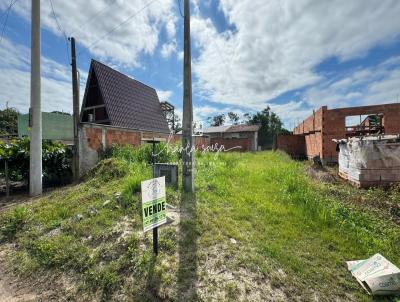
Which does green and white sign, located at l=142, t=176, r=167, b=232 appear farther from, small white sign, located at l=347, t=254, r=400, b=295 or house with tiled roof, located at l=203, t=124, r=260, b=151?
house with tiled roof, located at l=203, t=124, r=260, b=151

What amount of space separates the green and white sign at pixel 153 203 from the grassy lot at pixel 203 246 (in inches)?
18.3

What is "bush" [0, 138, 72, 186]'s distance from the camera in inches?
248

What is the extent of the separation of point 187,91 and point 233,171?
9.72 feet

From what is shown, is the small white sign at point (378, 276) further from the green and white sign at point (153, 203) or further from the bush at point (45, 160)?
the bush at point (45, 160)

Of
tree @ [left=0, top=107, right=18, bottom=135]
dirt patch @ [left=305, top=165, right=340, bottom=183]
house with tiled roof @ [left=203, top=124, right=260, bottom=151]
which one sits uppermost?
tree @ [left=0, top=107, right=18, bottom=135]

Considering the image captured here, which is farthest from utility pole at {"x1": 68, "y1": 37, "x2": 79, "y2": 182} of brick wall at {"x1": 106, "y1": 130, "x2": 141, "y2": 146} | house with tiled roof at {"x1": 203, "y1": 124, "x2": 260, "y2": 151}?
house with tiled roof at {"x1": 203, "y1": 124, "x2": 260, "y2": 151}

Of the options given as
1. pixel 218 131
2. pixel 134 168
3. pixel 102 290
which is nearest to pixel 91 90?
pixel 134 168

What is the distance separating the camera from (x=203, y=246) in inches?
110

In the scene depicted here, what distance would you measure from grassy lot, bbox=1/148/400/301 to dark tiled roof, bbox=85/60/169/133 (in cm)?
853

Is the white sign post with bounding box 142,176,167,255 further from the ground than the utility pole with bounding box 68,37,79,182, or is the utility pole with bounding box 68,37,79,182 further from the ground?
the utility pole with bounding box 68,37,79,182

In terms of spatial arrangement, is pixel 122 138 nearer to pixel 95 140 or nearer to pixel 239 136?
pixel 95 140

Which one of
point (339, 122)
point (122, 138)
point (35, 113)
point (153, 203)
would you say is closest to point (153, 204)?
point (153, 203)

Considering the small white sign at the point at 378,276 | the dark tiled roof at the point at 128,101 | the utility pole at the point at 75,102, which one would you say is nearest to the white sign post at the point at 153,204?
the small white sign at the point at 378,276

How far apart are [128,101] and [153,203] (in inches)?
496
